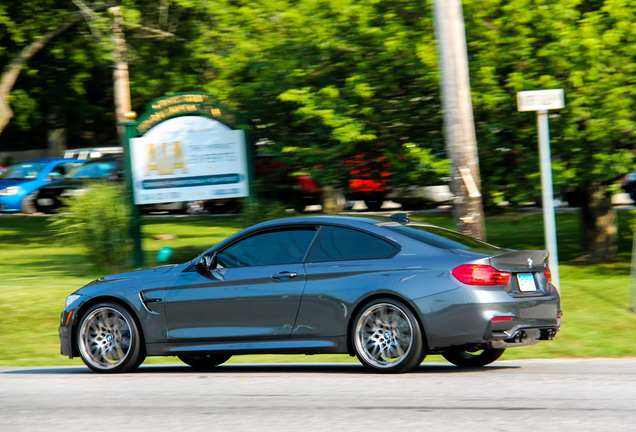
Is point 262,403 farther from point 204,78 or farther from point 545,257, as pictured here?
point 204,78

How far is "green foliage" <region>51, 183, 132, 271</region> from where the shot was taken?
53.2 ft

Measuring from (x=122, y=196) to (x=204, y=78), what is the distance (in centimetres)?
1034

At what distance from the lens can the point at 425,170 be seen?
50.8 ft

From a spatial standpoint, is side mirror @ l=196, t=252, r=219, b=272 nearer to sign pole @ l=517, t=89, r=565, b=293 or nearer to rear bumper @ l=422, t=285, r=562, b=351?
rear bumper @ l=422, t=285, r=562, b=351

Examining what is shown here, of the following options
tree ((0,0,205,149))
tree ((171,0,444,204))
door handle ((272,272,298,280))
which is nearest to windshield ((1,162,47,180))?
tree ((0,0,205,149))

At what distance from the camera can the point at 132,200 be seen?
53.1 ft

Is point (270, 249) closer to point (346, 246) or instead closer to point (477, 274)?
point (346, 246)

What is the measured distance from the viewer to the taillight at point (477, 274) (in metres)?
7.45

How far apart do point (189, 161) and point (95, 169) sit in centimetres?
1288

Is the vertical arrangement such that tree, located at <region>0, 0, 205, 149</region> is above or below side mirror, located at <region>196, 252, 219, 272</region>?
above

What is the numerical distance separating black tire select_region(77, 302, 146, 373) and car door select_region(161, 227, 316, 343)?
1.29 feet

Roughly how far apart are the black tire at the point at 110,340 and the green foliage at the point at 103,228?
297 inches

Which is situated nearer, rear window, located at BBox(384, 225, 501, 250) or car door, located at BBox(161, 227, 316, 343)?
rear window, located at BBox(384, 225, 501, 250)

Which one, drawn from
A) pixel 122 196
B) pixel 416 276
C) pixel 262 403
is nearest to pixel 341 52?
pixel 122 196
